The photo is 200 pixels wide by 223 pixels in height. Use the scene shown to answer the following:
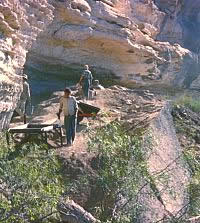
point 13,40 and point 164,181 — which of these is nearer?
point 164,181

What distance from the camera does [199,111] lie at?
17781 mm

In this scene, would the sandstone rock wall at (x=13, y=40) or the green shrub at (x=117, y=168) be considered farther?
the sandstone rock wall at (x=13, y=40)

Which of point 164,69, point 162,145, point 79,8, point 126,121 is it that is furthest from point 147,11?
point 162,145

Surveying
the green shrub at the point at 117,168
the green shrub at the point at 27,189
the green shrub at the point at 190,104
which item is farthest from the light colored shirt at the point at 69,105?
the green shrub at the point at 190,104

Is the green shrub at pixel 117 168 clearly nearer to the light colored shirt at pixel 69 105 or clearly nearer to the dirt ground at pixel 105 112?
the dirt ground at pixel 105 112

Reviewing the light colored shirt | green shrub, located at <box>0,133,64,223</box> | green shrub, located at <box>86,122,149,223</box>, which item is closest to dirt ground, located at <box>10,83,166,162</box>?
the light colored shirt

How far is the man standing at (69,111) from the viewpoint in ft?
33.2

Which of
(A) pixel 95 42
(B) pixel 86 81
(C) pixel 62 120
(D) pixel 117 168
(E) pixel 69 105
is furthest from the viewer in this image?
(A) pixel 95 42

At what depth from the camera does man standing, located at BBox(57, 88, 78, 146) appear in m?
10.1

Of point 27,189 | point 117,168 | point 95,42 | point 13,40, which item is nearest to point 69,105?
point 117,168

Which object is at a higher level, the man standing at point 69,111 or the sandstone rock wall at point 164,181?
the man standing at point 69,111

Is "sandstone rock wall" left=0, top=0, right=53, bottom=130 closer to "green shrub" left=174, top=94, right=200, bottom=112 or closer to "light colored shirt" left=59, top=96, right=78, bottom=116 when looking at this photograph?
"light colored shirt" left=59, top=96, right=78, bottom=116

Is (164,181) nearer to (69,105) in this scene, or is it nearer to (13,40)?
(69,105)

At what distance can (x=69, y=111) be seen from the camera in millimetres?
10180
